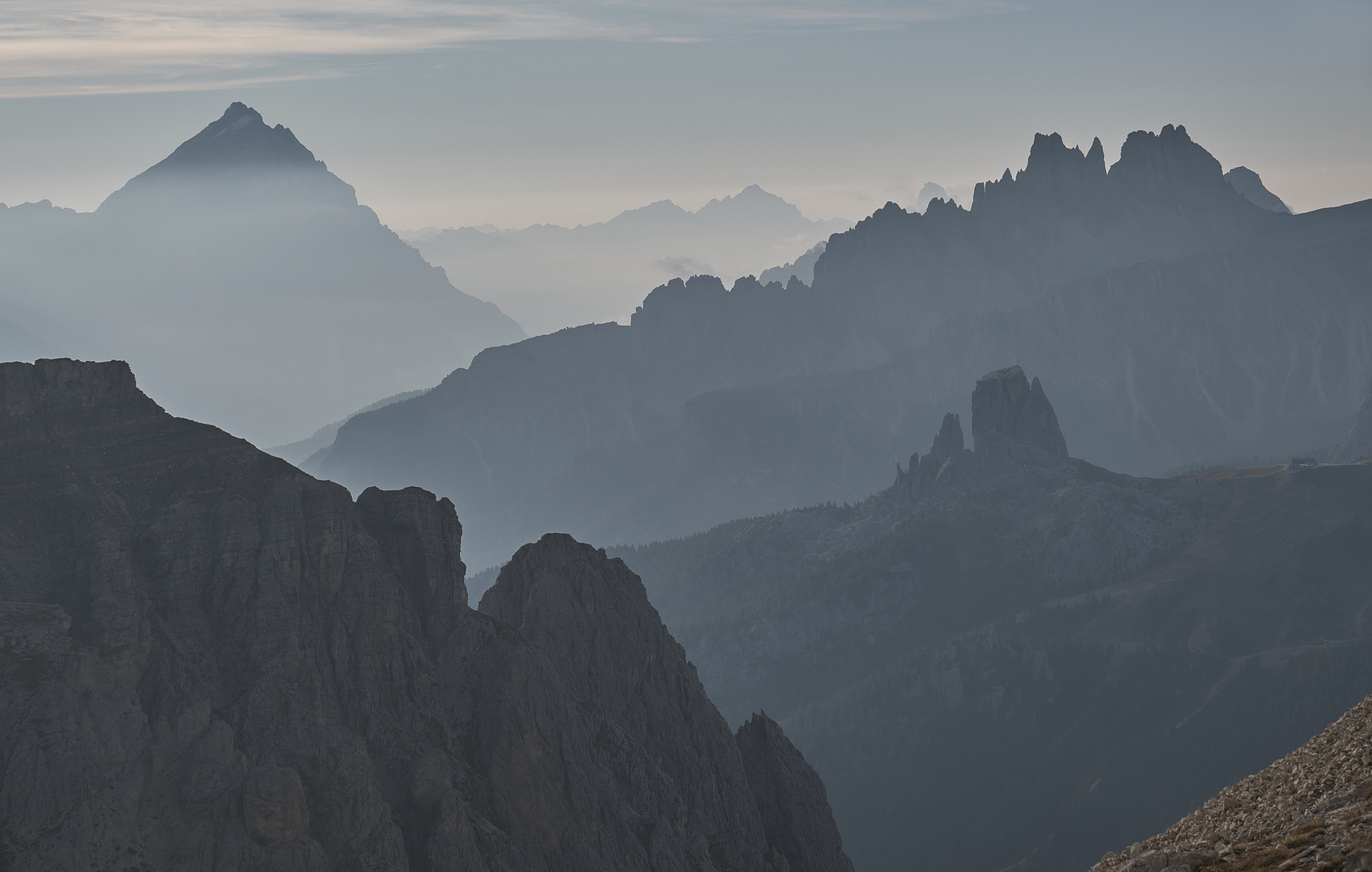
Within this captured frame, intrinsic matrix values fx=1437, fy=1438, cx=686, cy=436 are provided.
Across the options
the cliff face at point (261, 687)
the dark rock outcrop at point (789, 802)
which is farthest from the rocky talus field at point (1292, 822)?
the dark rock outcrop at point (789, 802)

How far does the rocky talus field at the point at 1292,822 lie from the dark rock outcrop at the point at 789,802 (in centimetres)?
4942

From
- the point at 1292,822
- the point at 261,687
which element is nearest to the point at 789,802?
the point at 261,687

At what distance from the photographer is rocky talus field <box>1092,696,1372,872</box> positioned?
68312mm

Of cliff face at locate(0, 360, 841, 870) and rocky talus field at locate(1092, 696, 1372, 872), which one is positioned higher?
cliff face at locate(0, 360, 841, 870)

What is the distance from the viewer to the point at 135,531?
112 metres

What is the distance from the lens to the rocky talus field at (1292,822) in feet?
224

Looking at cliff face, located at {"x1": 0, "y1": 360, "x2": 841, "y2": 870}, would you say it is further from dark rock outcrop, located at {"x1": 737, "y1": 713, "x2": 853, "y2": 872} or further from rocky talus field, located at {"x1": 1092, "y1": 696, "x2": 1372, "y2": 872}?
rocky talus field, located at {"x1": 1092, "y1": 696, "x2": 1372, "y2": 872}

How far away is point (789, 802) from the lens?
485ft

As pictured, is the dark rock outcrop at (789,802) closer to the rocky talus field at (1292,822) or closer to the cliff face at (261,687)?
the cliff face at (261,687)

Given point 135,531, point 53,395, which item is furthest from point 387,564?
point 53,395

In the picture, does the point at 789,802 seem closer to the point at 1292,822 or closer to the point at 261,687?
the point at 261,687

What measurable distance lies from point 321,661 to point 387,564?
1297 centimetres

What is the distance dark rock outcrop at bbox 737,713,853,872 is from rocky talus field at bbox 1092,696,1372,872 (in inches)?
1946

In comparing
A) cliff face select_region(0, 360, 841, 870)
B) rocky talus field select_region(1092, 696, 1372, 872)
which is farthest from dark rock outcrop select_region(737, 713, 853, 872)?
rocky talus field select_region(1092, 696, 1372, 872)
